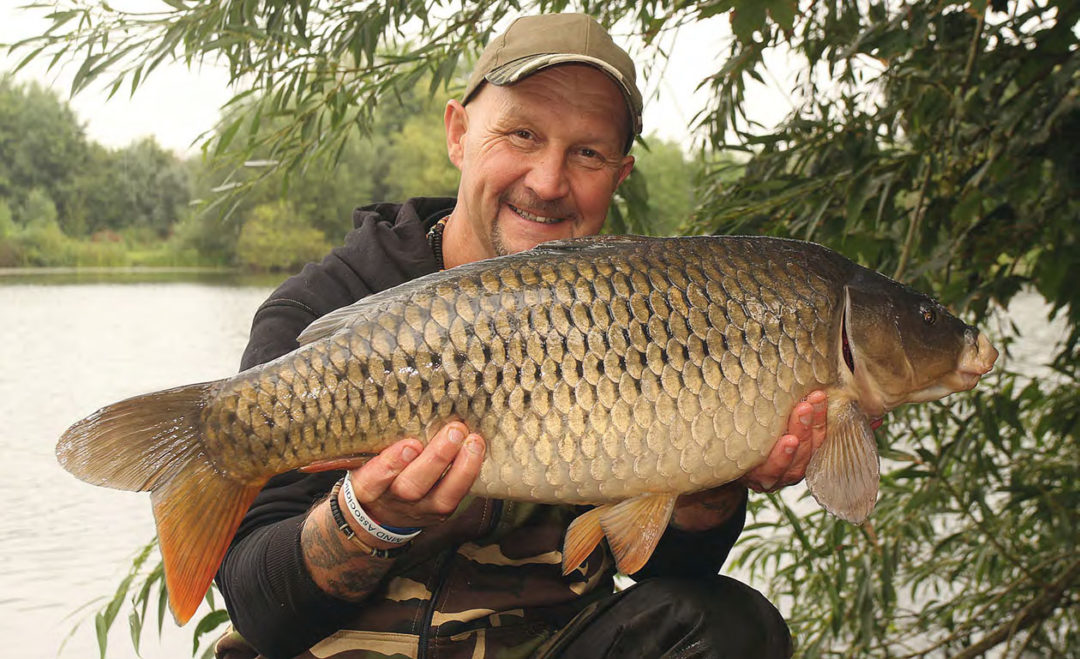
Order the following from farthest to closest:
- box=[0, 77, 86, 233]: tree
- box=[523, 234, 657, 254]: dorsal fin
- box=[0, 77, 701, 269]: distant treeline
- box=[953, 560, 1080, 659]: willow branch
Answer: box=[0, 77, 86, 233]: tree < box=[0, 77, 701, 269]: distant treeline < box=[953, 560, 1080, 659]: willow branch < box=[523, 234, 657, 254]: dorsal fin

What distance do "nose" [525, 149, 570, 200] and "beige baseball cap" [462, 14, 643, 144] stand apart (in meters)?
0.13

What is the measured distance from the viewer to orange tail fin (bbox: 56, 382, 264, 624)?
1047 mm

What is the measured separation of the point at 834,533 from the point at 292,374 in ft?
5.20

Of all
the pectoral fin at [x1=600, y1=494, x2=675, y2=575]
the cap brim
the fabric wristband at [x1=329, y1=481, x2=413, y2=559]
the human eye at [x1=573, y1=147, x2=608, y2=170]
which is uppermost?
the cap brim

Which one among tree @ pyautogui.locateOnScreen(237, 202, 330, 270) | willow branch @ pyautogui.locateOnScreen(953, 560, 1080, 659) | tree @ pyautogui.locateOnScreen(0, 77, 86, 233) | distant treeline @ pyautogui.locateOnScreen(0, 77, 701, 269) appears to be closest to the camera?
willow branch @ pyautogui.locateOnScreen(953, 560, 1080, 659)

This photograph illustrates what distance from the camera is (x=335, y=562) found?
1.22 meters

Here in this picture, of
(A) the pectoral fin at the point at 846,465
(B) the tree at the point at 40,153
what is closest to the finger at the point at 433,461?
(A) the pectoral fin at the point at 846,465

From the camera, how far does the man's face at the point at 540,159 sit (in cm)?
157

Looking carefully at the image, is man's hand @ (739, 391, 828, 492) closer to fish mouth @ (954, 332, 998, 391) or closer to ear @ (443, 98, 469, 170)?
fish mouth @ (954, 332, 998, 391)

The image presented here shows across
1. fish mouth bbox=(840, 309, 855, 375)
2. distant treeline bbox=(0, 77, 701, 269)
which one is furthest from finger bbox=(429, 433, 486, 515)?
distant treeline bbox=(0, 77, 701, 269)

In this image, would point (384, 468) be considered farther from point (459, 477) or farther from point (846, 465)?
point (846, 465)

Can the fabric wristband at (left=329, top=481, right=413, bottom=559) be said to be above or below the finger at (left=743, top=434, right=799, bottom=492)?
below

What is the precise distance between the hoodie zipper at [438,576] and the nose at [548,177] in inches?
19.0

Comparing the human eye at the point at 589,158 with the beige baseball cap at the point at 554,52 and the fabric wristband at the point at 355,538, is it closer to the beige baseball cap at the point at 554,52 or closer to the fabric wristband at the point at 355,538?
the beige baseball cap at the point at 554,52
